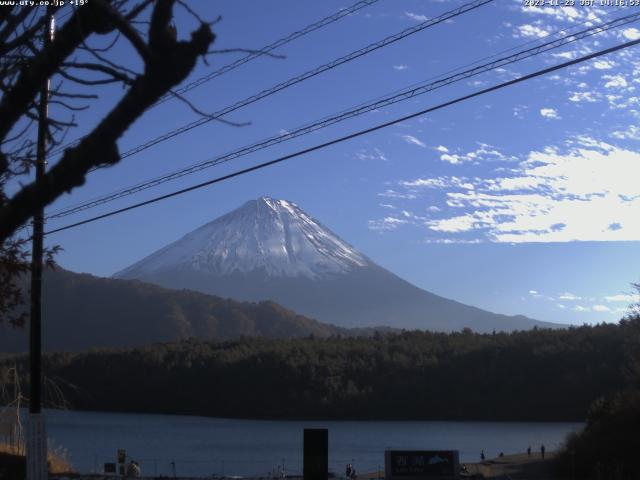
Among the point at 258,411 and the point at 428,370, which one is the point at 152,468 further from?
the point at 428,370

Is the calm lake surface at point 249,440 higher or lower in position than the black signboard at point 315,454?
lower

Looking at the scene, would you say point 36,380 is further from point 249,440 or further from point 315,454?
point 249,440

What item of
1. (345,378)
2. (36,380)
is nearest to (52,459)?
(36,380)

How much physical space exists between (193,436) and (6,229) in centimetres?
6010

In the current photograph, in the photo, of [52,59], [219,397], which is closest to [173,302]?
[219,397]

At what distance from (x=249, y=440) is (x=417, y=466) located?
40.6m

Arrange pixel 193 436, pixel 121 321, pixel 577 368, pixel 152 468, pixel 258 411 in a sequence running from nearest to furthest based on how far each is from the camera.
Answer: pixel 152 468 < pixel 193 436 < pixel 577 368 < pixel 258 411 < pixel 121 321

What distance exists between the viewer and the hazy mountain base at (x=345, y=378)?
80.1 metres

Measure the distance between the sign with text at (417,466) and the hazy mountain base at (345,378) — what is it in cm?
5757

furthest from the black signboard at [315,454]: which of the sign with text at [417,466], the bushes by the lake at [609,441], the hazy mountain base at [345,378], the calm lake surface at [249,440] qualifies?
the hazy mountain base at [345,378]

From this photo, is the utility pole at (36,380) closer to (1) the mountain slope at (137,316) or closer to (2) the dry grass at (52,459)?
(2) the dry grass at (52,459)

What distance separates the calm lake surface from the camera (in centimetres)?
4459

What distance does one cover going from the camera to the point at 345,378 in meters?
87.5

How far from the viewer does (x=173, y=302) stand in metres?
152
